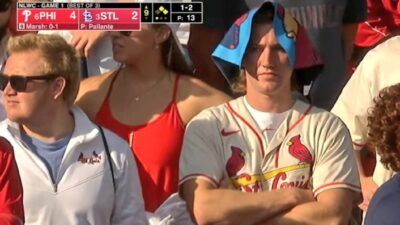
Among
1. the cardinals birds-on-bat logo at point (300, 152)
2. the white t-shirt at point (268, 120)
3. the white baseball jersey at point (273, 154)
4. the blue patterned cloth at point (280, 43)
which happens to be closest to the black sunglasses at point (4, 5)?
the blue patterned cloth at point (280, 43)

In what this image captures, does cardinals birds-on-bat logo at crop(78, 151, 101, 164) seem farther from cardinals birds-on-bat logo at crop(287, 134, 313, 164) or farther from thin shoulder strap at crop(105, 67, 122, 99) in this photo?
cardinals birds-on-bat logo at crop(287, 134, 313, 164)

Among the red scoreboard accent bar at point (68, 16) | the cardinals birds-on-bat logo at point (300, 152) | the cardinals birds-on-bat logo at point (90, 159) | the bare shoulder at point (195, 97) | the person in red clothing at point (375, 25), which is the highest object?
the red scoreboard accent bar at point (68, 16)

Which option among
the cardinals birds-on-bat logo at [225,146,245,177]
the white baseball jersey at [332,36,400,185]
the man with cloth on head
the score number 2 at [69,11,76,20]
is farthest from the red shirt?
the cardinals birds-on-bat logo at [225,146,245,177]

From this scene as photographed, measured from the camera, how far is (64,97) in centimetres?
511

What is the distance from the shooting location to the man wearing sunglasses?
489 centimetres

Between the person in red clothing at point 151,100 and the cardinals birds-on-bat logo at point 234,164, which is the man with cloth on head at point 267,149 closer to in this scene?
the cardinals birds-on-bat logo at point 234,164

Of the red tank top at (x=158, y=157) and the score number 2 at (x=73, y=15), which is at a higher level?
the score number 2 at (x=73, y=15)

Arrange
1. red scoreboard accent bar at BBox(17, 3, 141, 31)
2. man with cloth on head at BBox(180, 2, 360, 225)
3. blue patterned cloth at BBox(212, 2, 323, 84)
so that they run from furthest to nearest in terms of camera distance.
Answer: red scoreboard accent bar at BBox(17, 3, 141, 31) → blue patterned cloth at BBox(212, 2, 323, 84) → man with cloth on head at BBox(180, 2, 360, 225)

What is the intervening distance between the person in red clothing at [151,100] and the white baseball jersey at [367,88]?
1.68 feet

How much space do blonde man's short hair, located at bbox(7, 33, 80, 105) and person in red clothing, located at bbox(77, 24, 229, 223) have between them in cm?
36

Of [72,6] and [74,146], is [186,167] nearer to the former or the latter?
[74,146]

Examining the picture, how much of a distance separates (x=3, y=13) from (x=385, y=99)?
208 centimetres

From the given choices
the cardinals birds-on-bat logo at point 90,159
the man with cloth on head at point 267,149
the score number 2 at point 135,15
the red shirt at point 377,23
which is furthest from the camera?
the red shirt at point 377,23

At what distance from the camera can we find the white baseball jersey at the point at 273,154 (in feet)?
16.1
